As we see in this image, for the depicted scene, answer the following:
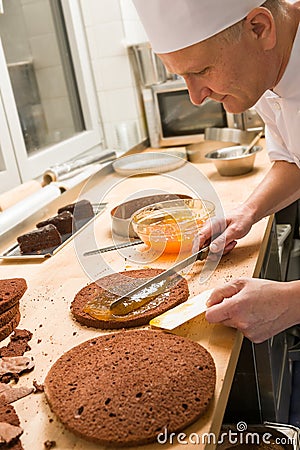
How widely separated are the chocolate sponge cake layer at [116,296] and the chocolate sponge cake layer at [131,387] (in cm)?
7

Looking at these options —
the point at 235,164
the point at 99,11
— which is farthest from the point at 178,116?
the point at 235,164

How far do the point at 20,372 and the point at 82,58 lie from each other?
2219 millimetres

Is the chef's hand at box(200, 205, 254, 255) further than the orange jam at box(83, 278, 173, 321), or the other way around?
the chef's hand at box(200, 205, 254, 255)

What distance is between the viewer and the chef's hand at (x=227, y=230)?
56.7 inches

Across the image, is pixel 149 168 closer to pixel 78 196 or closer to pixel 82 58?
pixel 78 196

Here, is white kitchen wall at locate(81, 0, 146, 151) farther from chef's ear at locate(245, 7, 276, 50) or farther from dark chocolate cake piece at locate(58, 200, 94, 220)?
chef's ear at locate(245, 7, 276, 50)

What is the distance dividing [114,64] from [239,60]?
76.6 inches

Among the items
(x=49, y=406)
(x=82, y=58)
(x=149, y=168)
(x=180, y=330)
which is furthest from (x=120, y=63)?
(x=49, y=406)

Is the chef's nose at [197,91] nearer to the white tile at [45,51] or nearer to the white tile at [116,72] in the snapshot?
the white tile at [45,51]

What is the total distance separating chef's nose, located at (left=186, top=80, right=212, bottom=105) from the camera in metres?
1.21

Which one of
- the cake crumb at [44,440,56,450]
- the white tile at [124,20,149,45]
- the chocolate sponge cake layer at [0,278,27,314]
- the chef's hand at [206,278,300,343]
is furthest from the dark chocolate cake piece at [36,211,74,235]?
the white tile at [124,20,149,45]

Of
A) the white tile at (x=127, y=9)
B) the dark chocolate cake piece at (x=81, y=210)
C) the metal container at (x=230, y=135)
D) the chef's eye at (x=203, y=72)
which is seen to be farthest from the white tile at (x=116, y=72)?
the chef's eye at (x=203, y=72)

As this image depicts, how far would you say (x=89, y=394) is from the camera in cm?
92

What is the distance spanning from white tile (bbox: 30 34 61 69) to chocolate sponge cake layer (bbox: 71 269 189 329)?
161 cm
